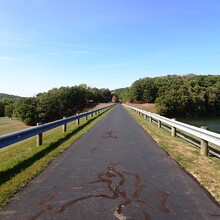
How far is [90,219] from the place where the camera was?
13.1ft

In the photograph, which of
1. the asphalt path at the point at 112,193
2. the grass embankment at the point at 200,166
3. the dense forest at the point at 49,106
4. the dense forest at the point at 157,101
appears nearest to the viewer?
the asphalt path at the point at 112,193

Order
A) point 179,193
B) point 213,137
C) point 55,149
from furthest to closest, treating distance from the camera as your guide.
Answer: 1. point 55,149
2. point 213,137
3. point 179,193

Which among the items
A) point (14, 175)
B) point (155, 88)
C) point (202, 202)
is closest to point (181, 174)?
point (202, 202)

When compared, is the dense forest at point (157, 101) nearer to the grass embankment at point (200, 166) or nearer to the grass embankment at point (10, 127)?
the grass embankment at point (10, 127)

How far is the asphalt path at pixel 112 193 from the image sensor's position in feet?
13.9

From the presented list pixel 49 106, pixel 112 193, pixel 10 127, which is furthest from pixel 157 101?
pixel 112 193

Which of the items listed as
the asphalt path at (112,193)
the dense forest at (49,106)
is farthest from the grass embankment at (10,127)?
the asphalt path at (112,193)

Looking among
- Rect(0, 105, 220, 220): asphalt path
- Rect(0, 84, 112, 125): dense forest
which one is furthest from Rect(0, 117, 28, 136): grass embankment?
Rect(0, 105, 220, 220): asphalt path

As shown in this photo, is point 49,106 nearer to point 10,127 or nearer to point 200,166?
point 10,127

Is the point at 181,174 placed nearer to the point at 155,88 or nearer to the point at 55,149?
the point at 55,149

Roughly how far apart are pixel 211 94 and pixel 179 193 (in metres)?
96.1

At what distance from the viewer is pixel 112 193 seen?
514cm

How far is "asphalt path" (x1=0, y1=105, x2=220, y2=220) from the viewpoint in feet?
13.9

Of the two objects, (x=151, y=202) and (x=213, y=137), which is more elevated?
(x=213, y=137)
